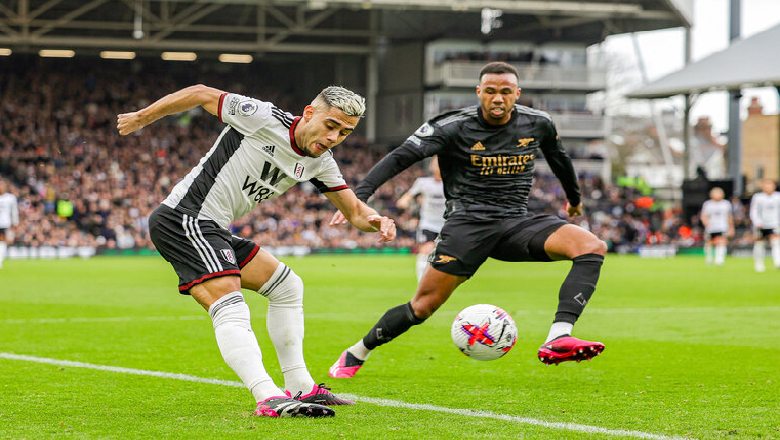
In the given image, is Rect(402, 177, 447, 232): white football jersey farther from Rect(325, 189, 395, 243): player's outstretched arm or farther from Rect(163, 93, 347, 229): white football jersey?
Rect(163, 93, 347, 229): white football jersey

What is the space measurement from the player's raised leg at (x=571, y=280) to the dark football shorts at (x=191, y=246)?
1909 mm

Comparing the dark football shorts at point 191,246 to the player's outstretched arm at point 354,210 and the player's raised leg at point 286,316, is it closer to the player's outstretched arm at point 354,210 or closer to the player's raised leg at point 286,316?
the player's raised leg at point 286,316

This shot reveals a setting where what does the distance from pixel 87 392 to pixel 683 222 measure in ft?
123

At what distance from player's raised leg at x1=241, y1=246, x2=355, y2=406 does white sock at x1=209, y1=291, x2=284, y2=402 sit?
49cm

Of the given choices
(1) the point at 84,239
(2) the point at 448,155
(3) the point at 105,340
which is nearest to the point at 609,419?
(2) the point at 448,155

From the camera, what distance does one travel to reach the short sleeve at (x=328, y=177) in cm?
602

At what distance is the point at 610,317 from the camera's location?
12.3 metres

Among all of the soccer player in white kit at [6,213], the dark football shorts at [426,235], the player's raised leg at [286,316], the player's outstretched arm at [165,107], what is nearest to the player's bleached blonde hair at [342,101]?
the player's outstretched arm at [165,107]

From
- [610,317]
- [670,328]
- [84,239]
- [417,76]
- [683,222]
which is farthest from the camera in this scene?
[417,76]

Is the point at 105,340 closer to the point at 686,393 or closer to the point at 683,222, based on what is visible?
the point at 686,393

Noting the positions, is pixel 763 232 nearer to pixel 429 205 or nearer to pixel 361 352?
pixel 429 205

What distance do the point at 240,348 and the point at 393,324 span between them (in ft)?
6.22

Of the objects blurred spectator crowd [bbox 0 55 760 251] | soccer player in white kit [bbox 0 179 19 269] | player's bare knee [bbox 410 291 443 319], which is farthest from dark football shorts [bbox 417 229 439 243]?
blurred spectator crowd [bbox 0 55 760 251]

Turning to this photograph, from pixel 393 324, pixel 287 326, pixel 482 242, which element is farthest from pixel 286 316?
pixel 482 242
